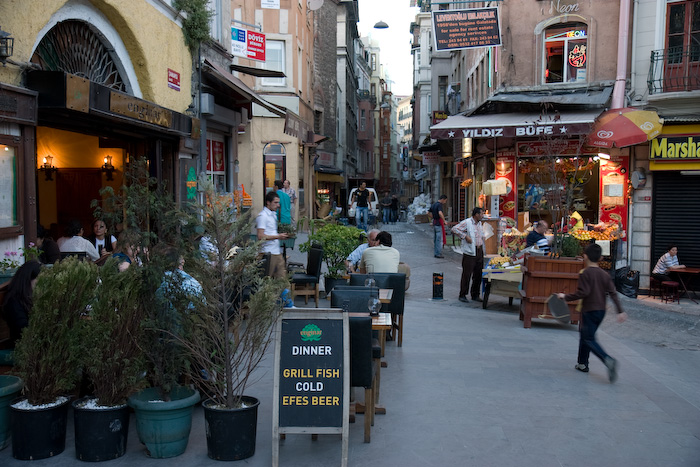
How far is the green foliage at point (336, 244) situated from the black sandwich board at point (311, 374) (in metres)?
6.10

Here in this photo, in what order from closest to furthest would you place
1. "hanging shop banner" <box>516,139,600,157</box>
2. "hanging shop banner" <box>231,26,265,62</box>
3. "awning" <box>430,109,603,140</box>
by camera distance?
"hanging shop banner" <box>231,26,265,62</box>
"awning" <box>430,109,603,140</box>
"hanging shop banner" <box>516,139,600,157</box>

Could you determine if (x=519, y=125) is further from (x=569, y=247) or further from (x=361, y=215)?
(x=361, y=215)

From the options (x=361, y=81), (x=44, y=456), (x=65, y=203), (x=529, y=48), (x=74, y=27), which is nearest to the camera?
(x=44, y=456)

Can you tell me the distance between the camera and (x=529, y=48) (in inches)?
691

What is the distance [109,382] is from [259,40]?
10915mm

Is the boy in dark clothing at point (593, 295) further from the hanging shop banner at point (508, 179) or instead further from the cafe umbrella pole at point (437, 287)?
the hanging shop banner at point (508, 179)

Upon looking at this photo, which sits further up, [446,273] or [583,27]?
[583,27]

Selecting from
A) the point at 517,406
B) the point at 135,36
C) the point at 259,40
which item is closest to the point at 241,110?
the point at 259,40

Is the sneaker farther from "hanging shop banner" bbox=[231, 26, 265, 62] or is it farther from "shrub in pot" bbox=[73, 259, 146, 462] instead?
"hanging shop banner" bbox=[231, 26, 265, 62]

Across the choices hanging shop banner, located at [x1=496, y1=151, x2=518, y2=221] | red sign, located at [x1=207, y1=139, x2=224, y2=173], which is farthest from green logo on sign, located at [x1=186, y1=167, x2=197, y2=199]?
hanging shop banner, located at [x1=496, y1=151, x2=518, y2=221]

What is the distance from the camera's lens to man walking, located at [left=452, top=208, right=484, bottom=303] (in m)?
12.1

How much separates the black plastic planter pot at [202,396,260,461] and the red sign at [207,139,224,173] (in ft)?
35.5

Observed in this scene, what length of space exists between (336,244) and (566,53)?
1000 centimetres

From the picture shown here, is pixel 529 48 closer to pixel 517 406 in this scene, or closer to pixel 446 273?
pixel 446 273
